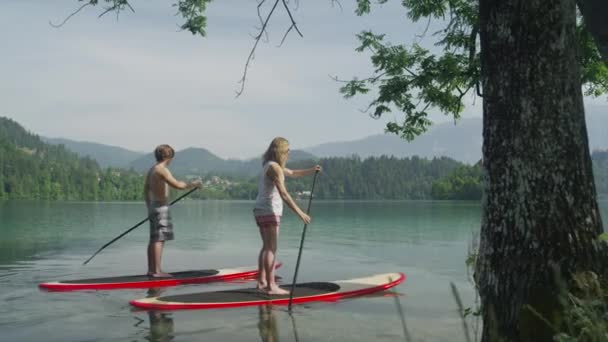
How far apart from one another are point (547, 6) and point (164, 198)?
8288 mm

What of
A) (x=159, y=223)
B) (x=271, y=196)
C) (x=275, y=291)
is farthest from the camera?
(x=159, y=223)

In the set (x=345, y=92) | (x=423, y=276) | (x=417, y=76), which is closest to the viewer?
(x=417, y=76)

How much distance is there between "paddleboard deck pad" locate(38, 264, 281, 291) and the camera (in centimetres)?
1132

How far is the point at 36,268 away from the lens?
1575 cm

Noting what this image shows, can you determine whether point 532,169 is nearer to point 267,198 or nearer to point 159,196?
point 267,198

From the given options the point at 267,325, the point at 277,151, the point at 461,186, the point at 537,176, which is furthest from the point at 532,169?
the point at 461,186

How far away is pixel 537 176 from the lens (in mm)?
5152

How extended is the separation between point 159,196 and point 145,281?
163cm

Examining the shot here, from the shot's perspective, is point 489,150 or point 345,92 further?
point 345,92

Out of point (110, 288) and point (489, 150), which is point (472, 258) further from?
point (110, 288)

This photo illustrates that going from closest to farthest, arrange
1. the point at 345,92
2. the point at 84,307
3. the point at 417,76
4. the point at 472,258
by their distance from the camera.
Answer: the point at 472,258
the point at 84,307
the point at 417,76
the point at 345,92

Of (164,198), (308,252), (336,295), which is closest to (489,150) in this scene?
(336,295)

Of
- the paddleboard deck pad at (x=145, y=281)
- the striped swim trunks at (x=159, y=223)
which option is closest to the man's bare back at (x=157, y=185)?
the striped swim trunks at (x=159, y=223)

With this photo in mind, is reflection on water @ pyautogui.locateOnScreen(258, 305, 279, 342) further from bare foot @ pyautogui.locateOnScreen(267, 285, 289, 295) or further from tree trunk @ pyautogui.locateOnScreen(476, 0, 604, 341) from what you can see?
tree trunk @ pyautogui.locateOnScreen(476, 0, 604, 341)
